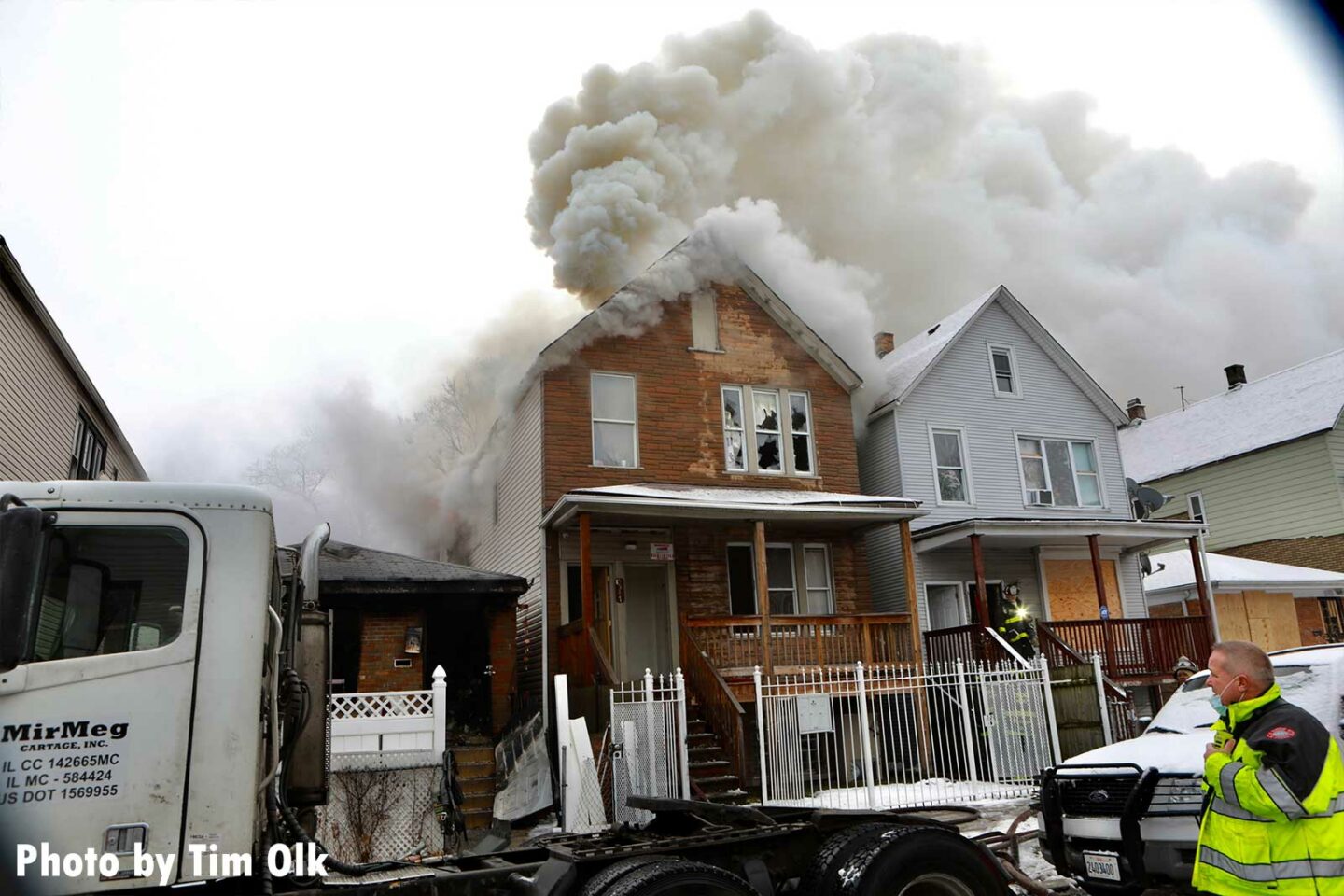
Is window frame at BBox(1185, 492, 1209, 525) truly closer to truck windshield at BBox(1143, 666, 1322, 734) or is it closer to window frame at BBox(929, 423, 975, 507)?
window frame at BBox(929, 423, 975, 507)

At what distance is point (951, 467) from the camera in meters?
20.6

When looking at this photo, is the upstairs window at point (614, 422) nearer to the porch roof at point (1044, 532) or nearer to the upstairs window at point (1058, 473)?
the porch roof at point (1044, 532)

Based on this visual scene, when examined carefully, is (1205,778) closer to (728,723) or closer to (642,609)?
(728,723)

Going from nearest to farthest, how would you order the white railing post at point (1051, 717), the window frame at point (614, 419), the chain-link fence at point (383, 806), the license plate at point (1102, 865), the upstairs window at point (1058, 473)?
the license plate at point (1102, 865) → the chain-link fence at point (383, 806) → the white railing post at point (1051, 717) → the window frame at point (614, 419) → the upstairs window at point (1058, 473)

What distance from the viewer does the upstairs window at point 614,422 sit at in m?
17.2

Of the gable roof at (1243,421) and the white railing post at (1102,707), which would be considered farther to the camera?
the gable roof at (1243,421)

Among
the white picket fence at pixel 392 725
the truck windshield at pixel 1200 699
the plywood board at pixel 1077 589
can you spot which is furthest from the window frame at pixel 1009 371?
the white picket fence at pixel 392 725

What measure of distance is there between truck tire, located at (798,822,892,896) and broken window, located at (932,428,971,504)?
52.4 feet

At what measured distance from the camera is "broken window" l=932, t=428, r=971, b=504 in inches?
804

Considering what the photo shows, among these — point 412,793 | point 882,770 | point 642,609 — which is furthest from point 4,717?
point 642,609

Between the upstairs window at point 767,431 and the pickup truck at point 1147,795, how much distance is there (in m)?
11.1

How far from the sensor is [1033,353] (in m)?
22.3

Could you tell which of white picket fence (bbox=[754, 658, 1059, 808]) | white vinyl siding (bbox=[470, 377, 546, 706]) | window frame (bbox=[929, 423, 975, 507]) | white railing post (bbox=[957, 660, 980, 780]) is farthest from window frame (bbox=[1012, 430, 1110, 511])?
white vinyl siding (bbox=[470, 377, 546, 706])

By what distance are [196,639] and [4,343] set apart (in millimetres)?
12973
